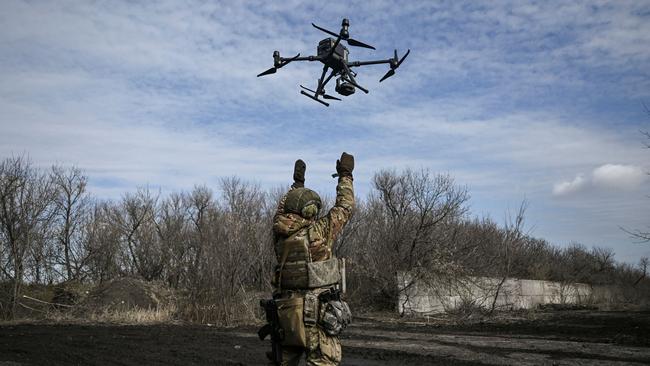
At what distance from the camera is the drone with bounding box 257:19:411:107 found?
9.18 metres

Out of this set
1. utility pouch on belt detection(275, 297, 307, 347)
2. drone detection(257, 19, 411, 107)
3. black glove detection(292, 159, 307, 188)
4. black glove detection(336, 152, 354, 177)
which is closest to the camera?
utility pouch on belt detection(275, 297, 307, 347)

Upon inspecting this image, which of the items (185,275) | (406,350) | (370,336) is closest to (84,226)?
(185,275)

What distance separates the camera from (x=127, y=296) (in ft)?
68.5

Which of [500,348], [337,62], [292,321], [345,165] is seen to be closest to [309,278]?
[292,321]

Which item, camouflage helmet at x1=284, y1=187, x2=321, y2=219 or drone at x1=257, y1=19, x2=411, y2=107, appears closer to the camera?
camouflage helmet at x1=284, y1=187, x2=321, y2=219

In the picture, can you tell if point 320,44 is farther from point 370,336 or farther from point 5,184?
point 5,184

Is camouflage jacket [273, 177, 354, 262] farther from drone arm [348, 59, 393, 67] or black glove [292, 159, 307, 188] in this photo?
drone arm [348, 59, 393, 67]

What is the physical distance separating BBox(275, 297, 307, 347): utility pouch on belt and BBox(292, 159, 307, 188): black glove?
4.35ft

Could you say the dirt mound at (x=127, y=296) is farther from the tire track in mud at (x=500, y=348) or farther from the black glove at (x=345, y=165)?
the black glove at (x=345, y=165)

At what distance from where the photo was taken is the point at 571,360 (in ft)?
32.8

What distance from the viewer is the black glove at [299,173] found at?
586 cm

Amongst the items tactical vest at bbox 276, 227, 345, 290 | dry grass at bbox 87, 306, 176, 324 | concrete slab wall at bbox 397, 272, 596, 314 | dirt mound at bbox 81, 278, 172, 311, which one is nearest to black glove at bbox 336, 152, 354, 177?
tactical vest at bbox 276, 227, 345, 290

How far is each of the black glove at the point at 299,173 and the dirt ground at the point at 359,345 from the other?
4.89m

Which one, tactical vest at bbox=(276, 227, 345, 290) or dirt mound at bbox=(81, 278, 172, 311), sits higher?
tactical vest at bbox=(276, 227, 345, 290)
